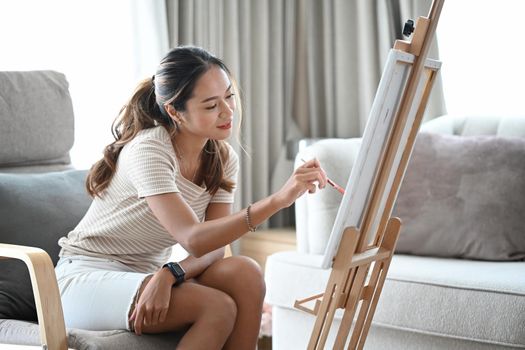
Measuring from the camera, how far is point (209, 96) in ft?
6.26

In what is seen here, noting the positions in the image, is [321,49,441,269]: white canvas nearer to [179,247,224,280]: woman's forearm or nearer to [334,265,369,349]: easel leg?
[334,265,369,349]: easel leg

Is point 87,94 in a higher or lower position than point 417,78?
lower

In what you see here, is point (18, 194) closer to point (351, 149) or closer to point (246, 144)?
point (351, 149)

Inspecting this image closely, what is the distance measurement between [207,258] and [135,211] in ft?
0.70

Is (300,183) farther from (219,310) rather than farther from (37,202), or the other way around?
(37,202)

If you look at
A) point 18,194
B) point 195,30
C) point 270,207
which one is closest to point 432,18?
point 270,207

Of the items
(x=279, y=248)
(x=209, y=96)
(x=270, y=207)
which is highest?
(x=209, y=96)

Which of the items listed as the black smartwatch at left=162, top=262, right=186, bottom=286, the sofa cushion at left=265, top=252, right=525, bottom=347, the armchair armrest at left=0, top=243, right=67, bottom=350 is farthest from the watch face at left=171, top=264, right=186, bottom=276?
the sofa cushion at left=265, top=252, right=525, bottom=347

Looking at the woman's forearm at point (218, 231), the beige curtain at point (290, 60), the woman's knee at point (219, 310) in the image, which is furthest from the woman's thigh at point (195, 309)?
the beige curtain at point (290, 60)

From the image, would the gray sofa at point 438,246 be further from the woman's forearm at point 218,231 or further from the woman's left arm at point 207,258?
the woman's forearm at point 218,231

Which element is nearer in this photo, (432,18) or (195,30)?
(432,18)

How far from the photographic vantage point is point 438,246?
257cm

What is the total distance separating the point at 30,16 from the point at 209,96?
→ 129 cm

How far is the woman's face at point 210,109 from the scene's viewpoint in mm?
1906
